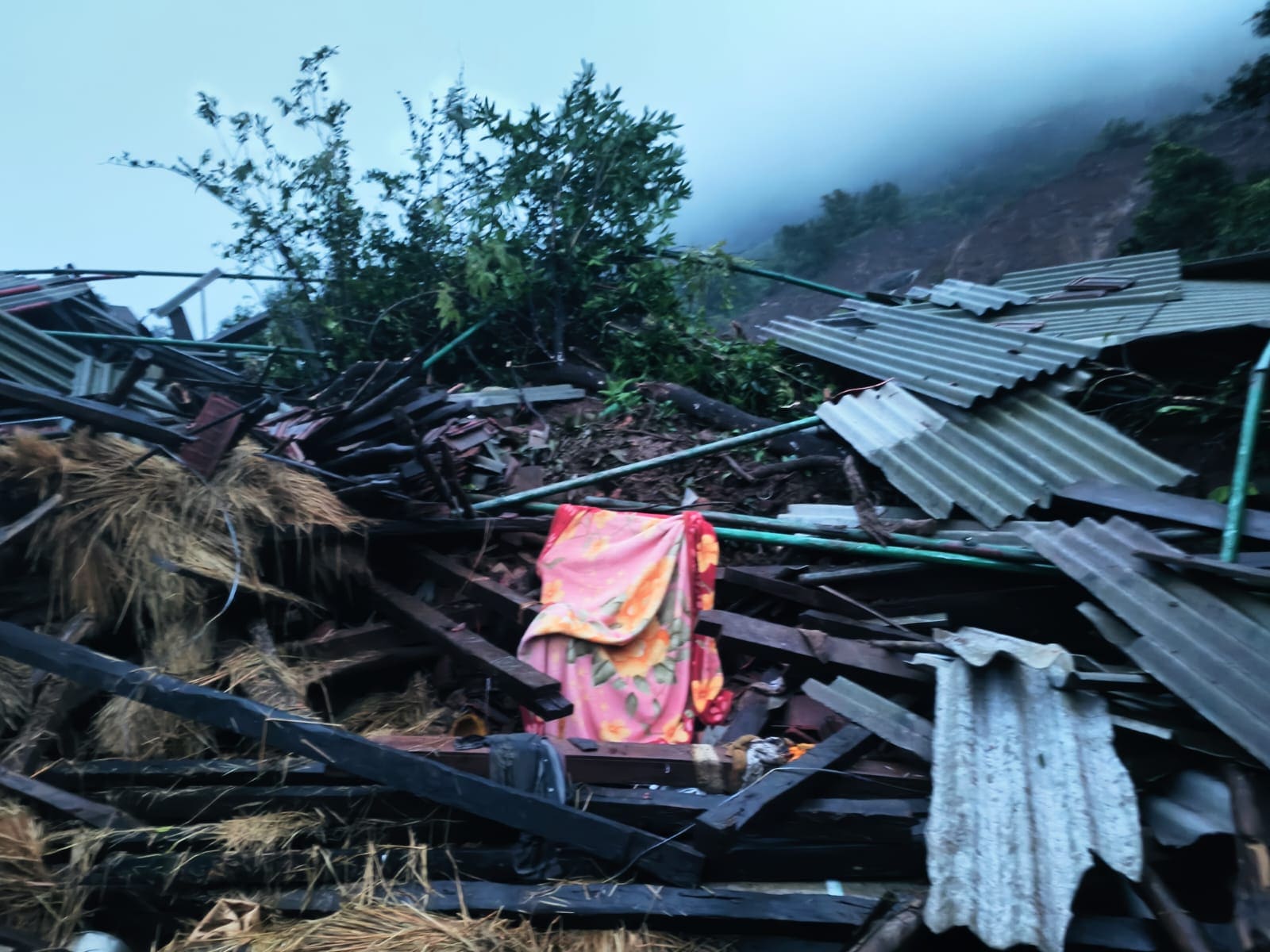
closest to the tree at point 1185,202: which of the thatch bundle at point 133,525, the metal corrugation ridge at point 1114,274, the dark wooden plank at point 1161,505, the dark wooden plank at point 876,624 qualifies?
the metal corrugation ridge at point 1114,274

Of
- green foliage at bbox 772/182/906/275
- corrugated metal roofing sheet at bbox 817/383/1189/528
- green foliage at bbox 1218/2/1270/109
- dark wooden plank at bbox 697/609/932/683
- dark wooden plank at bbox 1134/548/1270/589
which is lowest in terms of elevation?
dark wooden plank at bbox 697/609/932/683

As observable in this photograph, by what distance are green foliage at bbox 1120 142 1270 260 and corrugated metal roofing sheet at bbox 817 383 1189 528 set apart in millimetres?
6487

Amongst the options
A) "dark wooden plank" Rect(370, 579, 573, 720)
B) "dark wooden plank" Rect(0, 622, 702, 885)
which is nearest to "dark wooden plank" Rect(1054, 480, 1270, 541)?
"dark wooden plank" Rect(0, 622, 702, 885)

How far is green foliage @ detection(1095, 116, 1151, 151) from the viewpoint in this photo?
619 inches

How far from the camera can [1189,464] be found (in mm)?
4578

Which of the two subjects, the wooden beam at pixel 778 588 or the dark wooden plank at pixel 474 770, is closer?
the dark wooden plank at pixel 474 770

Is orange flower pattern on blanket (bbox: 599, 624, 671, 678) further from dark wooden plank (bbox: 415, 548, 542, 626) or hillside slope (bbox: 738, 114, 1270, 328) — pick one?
hillside slope (bbox: 738, 114, 1270, 328)

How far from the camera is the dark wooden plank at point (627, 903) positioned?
2812 millimetres

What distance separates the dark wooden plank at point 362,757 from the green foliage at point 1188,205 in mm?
10044

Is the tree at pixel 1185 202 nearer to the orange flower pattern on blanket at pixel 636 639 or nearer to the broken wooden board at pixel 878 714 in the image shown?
the orange flower pattern on blanket at pixel 636 639

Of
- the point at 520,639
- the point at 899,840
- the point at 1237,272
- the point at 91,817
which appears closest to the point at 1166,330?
the point at 1237,272

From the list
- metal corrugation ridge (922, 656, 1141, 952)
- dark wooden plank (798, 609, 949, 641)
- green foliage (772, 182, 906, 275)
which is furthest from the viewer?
green foliage (772, 182, 906, 275)

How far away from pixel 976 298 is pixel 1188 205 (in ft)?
16.2

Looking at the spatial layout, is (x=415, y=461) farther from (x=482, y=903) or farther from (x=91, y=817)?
(x=482, y=903)
